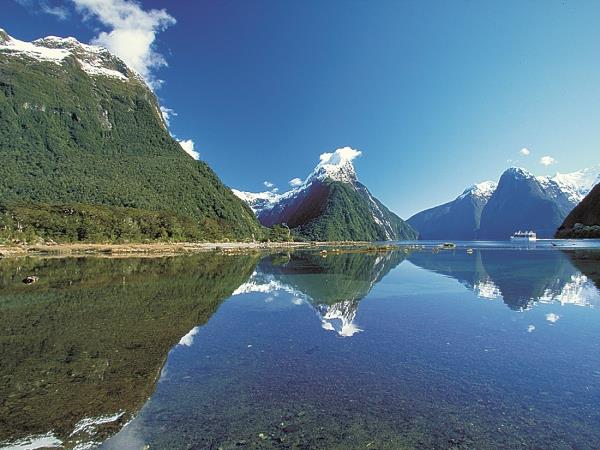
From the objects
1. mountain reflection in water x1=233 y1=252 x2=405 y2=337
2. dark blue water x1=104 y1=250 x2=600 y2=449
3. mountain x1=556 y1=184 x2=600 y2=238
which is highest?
mountain x1=556 y1=184 x2=600 y2=238

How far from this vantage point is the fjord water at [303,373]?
8.05 m

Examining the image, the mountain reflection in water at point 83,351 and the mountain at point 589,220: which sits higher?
the mountain at point 589,220

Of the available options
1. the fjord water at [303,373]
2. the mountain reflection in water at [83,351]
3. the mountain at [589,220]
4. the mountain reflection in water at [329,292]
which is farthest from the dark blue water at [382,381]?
the mountain at [589,220]

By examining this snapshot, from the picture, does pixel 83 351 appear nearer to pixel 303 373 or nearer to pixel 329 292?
pixel 303 373

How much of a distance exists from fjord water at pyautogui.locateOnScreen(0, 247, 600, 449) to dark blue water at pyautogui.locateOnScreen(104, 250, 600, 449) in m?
0.05

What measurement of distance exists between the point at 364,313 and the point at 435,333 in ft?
17.7

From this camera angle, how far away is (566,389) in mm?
10164

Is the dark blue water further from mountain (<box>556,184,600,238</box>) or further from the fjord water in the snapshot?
mountain (<box>556,184,600,238</box>)

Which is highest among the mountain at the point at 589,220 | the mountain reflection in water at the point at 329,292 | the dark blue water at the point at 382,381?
the mountain at the point at 589,220

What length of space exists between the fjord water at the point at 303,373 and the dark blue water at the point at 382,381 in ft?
0.17

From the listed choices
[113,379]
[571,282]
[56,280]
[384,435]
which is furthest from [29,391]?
[571,282]

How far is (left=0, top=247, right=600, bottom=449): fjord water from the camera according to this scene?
805cm

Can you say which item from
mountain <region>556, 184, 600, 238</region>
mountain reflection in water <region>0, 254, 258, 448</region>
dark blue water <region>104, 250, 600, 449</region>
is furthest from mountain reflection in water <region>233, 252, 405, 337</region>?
mountain <region>556, 184, 600, 238</region>

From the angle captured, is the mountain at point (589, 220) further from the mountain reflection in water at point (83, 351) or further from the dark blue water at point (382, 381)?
the mountain reflection in water at point (83, 351)
